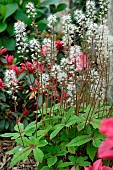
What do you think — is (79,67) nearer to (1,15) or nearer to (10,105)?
(10,105)

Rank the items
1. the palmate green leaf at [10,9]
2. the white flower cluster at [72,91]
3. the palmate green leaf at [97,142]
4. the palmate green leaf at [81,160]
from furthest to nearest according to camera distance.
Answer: the palmate green leaf at [10,9] < the white flower cluster at [72,91] < the palmate green leaf at [81,160] < the palmate green leaf at [97,142]

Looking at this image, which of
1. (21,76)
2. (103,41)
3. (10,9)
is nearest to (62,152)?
(103,41)

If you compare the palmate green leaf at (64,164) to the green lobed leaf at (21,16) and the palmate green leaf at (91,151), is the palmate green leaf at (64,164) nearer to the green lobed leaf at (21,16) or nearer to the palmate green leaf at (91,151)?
the palmate green leaf at (91,151)

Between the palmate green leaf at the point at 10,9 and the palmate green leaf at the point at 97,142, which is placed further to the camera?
the palmate green leaf at the point at 10,9

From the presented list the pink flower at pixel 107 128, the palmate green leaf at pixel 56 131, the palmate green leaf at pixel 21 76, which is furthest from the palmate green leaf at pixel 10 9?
the pink flower at pixel 107 128

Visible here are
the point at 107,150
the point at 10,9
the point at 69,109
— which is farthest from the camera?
the point at 10,9

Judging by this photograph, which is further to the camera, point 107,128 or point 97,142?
point 97,142

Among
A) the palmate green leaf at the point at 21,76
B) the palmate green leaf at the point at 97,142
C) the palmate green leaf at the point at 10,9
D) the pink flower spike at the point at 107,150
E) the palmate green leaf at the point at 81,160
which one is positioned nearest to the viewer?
the pink flower spike at the point at 107,150

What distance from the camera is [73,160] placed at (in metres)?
2.34

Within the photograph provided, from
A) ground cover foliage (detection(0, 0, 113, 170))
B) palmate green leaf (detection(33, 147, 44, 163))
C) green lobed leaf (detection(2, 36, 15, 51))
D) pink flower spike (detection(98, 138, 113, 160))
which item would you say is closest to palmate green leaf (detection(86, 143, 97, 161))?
ground cover foliage (detection(0, 0, 113, 170))

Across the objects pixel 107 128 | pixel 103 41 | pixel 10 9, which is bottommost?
pixel 107 128

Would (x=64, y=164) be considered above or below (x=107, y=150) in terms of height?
below

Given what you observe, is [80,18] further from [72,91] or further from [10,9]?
[10,9]

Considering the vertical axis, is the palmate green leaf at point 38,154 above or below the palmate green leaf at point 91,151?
above
